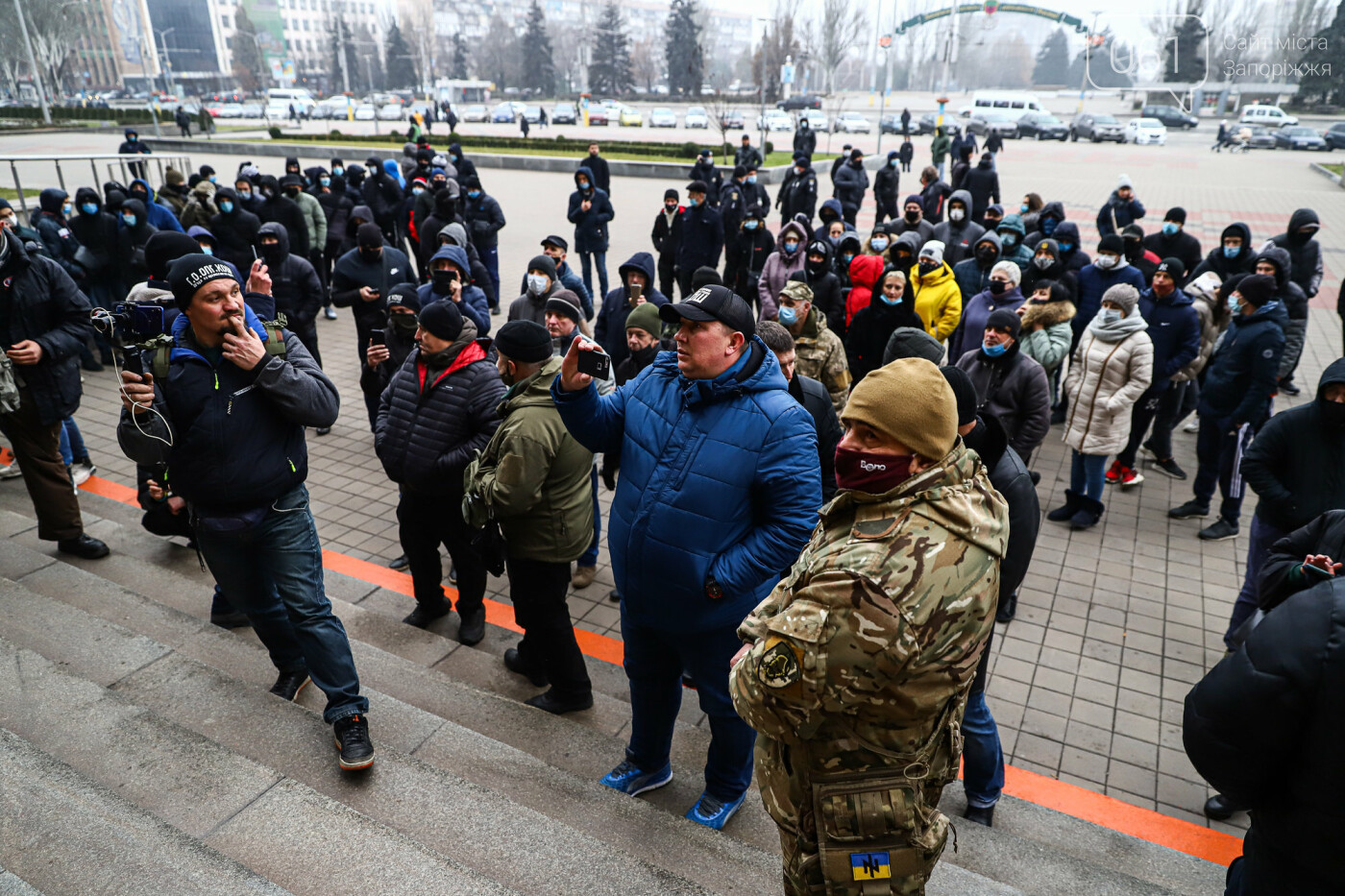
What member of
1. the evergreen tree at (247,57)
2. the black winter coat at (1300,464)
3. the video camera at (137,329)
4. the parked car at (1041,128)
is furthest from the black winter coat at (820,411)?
the evergreen tree at (247,57)

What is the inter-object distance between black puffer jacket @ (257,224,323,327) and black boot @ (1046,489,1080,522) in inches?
271

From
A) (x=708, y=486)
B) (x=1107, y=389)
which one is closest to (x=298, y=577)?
(x=708, y=486)

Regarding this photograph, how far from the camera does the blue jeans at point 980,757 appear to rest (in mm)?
3496

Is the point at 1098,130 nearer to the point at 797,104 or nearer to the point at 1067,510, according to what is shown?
the point at 797,104

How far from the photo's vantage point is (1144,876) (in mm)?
3299

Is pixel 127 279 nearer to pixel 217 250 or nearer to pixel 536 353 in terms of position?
pixel 217 250

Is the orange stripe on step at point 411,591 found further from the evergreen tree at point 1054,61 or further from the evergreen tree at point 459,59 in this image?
the evergreen tree at point 1054,61

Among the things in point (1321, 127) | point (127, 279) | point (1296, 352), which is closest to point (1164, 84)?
point (1321, 127)

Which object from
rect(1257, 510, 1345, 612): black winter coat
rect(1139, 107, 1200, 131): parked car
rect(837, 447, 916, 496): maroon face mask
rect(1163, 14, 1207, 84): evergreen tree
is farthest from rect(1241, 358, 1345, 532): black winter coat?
rect(1163, 14, 1207, 84): evergreen tree

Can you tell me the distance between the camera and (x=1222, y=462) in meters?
6.33

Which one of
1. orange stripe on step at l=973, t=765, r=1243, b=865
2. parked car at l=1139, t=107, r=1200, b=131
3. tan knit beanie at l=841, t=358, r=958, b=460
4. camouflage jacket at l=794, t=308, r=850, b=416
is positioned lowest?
orange stripe on step at l=973, t=765, r=1243, b=865

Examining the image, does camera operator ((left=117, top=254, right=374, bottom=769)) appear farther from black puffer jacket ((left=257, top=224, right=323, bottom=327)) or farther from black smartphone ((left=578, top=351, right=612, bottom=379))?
black puffer jacket ((left=257, top=224, right=323, bottom=327))

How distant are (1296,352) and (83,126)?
51.5 m

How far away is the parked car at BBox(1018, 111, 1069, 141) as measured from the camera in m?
42.2
